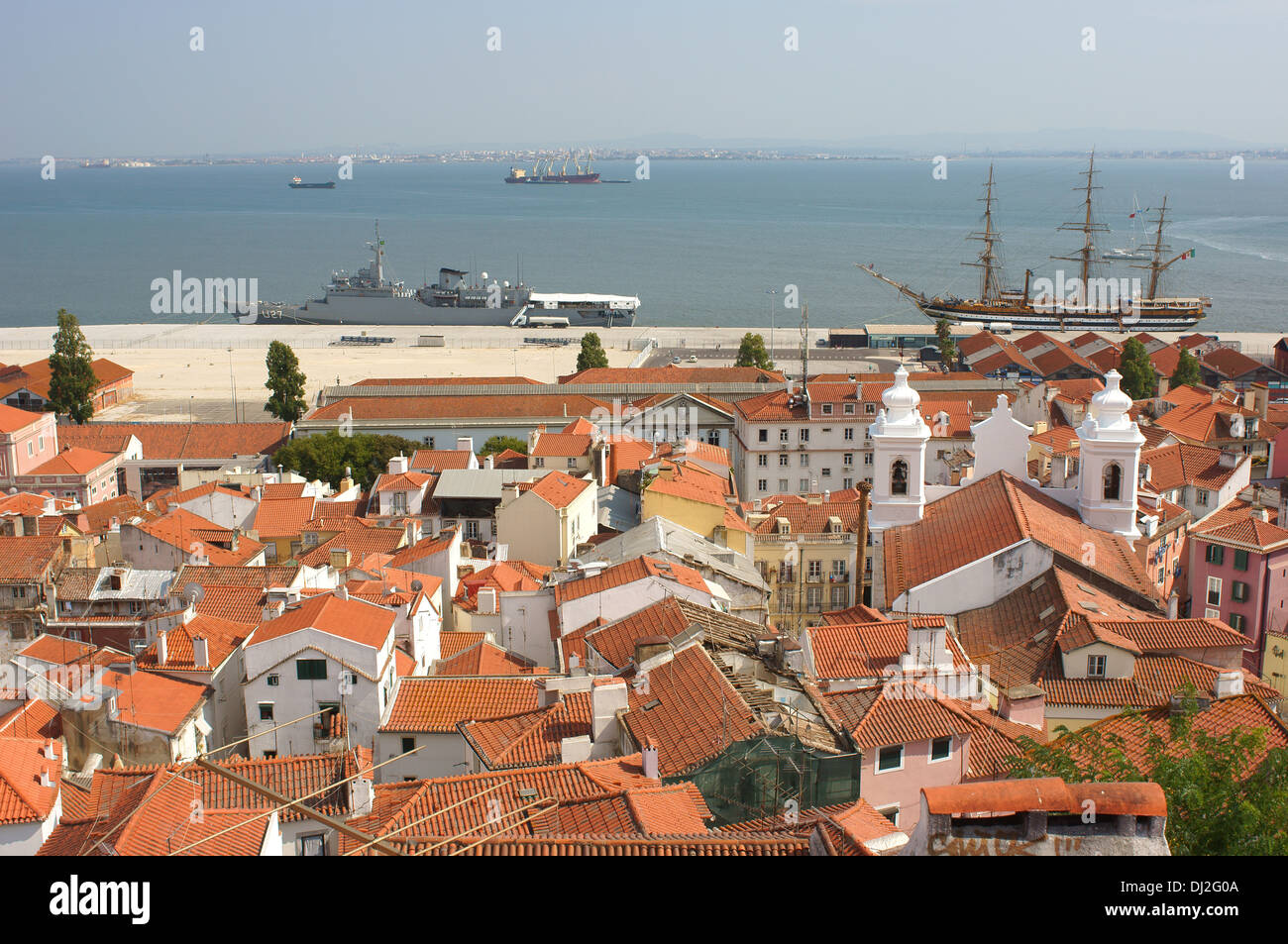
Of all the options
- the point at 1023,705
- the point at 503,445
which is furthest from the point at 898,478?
the point at 503,445

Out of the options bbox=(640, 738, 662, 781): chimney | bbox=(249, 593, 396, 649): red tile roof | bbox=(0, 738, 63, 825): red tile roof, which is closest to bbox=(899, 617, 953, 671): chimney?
bbox=(640, 738, 662, 781): chimney

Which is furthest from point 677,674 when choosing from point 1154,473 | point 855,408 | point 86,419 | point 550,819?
point 86,419

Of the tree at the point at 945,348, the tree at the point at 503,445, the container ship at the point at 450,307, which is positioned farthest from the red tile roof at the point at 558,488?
the container ship at the point at 450,307

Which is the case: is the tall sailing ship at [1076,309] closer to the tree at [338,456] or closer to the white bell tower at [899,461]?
the tree at [338,456]
